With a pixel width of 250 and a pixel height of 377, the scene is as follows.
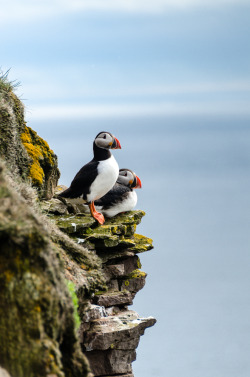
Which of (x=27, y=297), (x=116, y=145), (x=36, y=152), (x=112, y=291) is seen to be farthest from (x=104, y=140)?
(x=27, y=297)

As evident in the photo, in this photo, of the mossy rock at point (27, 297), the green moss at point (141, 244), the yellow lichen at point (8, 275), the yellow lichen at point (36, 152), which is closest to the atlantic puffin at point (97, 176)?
the yellow lichen at point (36, 152)

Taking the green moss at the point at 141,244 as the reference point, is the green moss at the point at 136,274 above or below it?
below

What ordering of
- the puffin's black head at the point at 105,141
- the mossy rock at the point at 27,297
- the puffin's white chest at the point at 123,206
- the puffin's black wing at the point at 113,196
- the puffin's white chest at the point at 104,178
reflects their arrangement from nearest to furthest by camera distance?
1. the mossy rock at the point at 27,297
2. the puffin's white chest at the point at 104,178
3. the puffin's black head at the point at 105,141
4. the puffin's black wing at the point at 113,196
5. the puffin's white chest at the point at 123,206

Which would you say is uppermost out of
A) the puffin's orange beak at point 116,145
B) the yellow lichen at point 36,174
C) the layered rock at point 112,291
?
the puffin's orange beak at point 116,145

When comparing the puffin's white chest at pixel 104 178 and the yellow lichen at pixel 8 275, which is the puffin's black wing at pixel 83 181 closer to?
the puffin's white chest at pixel 104 178

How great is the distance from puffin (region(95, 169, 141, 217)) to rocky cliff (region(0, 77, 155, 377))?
31 centimetres

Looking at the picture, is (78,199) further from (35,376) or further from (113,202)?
(35,376)

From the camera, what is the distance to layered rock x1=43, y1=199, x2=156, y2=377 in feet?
49.2

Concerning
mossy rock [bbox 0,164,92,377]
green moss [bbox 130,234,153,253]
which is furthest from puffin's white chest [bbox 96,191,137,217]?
mossy rock [bbox 0,164,92,377]

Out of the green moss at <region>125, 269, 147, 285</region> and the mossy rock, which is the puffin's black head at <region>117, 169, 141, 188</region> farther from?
the mossy rock

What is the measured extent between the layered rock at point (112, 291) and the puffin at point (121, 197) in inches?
11.1

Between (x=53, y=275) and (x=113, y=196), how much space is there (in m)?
12.3

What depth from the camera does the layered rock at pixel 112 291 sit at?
15.0 meters

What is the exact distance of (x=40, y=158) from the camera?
15977 millimetres
